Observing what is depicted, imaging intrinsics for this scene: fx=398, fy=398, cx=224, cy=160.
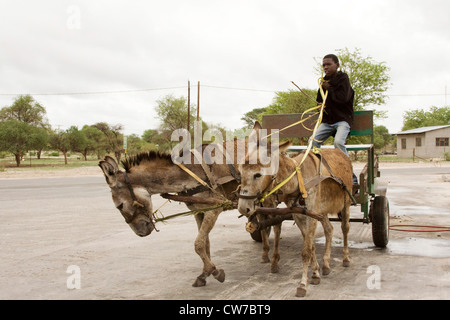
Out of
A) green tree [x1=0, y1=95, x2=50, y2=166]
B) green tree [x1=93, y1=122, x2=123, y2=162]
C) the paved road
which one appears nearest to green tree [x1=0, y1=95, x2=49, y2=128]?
green tree [x1=0, y1=95, x2=50, y2=166]

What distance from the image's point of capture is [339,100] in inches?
268

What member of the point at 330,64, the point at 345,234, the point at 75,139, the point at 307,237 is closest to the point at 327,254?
the point at 345,234

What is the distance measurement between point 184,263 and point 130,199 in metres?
1.78

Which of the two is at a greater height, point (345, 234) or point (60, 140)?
point (60, 140)

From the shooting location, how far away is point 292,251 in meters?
7.39

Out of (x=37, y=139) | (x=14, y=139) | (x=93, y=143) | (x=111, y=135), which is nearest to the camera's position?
(x=14, y=139)

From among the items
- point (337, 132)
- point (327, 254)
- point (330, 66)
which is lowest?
point (327, 254)

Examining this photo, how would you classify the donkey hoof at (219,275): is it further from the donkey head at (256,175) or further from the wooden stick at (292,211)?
the donkey head at (256,175)

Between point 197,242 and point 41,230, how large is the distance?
19.8ft

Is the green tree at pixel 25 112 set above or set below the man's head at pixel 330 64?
above

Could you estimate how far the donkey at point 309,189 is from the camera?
456cm

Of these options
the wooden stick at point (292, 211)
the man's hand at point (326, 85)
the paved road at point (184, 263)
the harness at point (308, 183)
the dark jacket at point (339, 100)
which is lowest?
the paved road at point (184, 263)

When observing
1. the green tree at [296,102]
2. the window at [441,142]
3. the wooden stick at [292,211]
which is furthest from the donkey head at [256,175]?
→ the window at [441,142]

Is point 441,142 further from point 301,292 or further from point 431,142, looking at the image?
point 301,292
